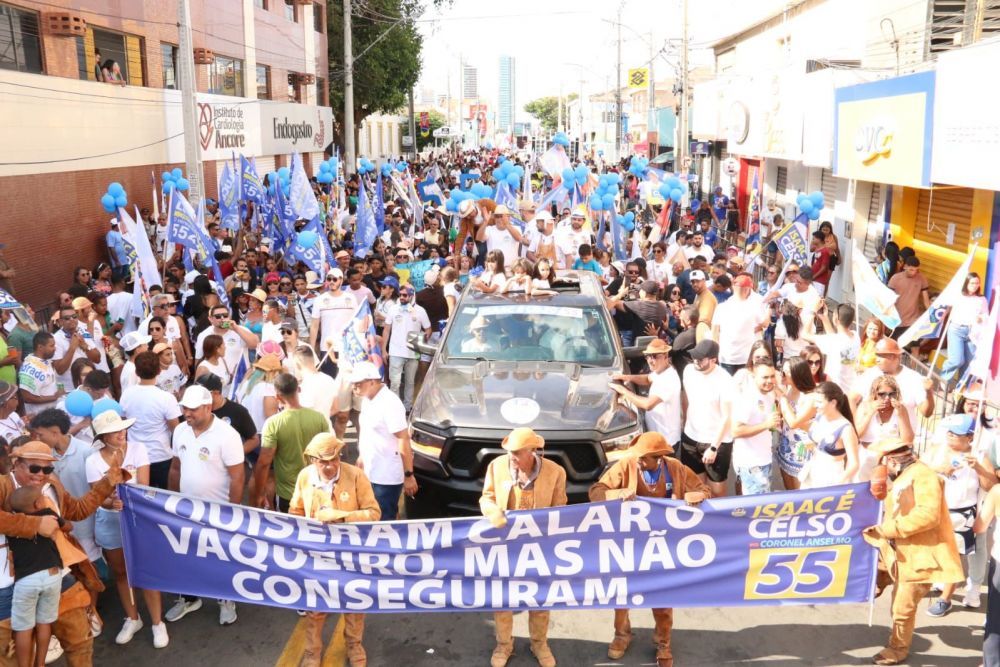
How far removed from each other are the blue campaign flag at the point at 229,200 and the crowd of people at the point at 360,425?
619cm

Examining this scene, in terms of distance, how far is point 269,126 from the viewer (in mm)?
31047

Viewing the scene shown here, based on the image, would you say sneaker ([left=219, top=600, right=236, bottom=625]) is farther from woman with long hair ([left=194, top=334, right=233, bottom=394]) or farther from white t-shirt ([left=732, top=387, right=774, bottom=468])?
white t-shirt ([left=732, top=387, right=774, bottom=468])

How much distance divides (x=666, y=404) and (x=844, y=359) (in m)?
2.25

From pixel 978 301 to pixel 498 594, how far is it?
7.23 metres

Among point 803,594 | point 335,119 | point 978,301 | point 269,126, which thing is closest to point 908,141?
point 978,301

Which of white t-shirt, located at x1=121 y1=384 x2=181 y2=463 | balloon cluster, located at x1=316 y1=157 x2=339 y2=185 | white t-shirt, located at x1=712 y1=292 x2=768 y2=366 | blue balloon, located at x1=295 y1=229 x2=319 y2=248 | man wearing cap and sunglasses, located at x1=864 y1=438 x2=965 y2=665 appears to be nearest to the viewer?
man wearing cap and sunglasses, located at x1=864 y1=438 x2=965 y2=665

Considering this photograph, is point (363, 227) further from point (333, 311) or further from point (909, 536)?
point (909, 536)

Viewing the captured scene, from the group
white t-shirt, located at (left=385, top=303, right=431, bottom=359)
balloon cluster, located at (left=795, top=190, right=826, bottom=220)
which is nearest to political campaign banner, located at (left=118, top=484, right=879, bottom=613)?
white t-shirt, located at (left=385, top=303, right=431, bottom=359)

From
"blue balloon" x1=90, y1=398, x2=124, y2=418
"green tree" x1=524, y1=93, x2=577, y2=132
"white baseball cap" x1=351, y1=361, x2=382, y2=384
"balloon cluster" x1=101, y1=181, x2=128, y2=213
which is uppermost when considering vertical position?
"green tree" x1=524, y1=93, x2=577, y2=132

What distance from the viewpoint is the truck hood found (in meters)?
6.98

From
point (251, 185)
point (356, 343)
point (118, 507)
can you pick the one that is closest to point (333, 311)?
point (356, 343)

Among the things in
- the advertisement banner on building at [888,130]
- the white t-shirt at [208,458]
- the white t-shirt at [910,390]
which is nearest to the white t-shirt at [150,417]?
the white t-shirt at [208,458]

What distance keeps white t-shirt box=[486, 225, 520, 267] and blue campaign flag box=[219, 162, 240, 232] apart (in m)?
5.56

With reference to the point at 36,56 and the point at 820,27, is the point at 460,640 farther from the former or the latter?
the point at 820,27
